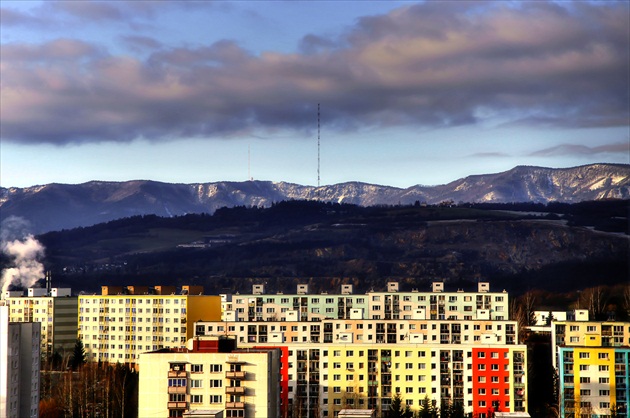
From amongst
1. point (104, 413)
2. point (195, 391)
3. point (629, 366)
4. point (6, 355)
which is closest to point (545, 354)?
point (629, 366)

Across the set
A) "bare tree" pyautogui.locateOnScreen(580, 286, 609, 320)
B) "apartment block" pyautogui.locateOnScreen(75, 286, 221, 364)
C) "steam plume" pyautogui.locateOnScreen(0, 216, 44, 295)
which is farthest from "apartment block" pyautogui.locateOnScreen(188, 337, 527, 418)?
"steam plume" pyautogui.locateOnScreen(0, 216, 44, 295)

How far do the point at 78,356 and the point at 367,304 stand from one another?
1982 centimetres

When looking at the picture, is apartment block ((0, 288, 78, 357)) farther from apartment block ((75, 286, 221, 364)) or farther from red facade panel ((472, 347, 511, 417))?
red facade panel ((472, 347, 511, 417))

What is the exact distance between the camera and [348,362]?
6047 cm

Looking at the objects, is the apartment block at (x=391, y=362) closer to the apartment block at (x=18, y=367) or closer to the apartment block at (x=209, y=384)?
the apartment block at (x=18, y=367)

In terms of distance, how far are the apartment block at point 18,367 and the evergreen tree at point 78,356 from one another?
30.4 metres

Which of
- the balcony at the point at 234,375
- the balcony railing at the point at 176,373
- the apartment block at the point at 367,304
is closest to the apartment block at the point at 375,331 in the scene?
the apartment block at the point at 367,304

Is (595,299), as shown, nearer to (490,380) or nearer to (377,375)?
(490,380)

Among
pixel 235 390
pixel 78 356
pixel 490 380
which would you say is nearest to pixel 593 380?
pixel 490 380

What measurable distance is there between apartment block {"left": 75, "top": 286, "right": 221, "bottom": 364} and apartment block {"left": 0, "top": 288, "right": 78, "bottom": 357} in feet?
6.31

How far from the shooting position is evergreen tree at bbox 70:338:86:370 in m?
79.9

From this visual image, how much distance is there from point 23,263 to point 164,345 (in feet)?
259

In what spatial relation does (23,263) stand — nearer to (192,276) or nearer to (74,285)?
(74,285)

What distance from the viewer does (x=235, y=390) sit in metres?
44.5
